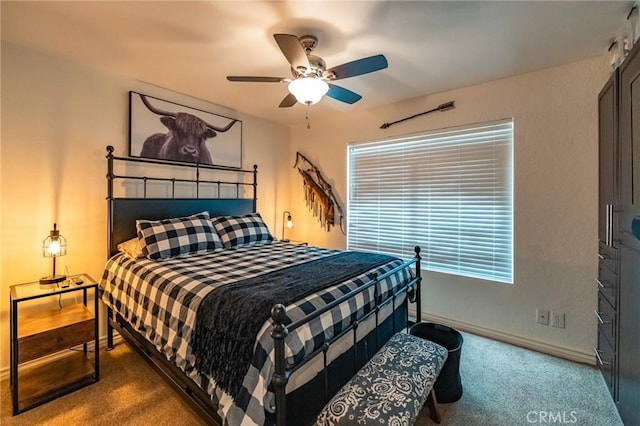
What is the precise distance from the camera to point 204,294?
1.62m

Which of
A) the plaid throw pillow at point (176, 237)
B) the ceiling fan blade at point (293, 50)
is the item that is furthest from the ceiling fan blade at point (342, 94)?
the plaid throw pillow at point (176, 237)

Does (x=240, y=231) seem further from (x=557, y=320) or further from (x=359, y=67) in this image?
(x=557, y=320)

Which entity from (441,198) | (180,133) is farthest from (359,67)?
(180,133)

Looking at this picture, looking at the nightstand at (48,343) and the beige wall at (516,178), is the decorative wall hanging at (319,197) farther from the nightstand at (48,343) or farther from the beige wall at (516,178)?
the nightstand at (48,343)

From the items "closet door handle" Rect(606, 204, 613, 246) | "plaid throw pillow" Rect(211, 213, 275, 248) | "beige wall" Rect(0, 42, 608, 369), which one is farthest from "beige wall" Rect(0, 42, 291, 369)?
"closet door handle" Rect(606, 204, 613, 246)

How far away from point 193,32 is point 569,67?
298cm

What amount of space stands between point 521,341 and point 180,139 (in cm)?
390

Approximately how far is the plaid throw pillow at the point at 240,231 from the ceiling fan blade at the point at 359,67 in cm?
180

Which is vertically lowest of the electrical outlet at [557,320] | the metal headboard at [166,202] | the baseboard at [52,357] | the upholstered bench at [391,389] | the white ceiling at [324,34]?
the baseboard at [52,357]

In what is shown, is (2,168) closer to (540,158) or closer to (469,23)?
(469,23)

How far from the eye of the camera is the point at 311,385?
1.47 m

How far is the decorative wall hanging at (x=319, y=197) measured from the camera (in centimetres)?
400

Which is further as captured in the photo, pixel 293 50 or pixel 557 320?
pixel 557 320

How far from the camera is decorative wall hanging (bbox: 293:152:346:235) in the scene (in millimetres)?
3998
